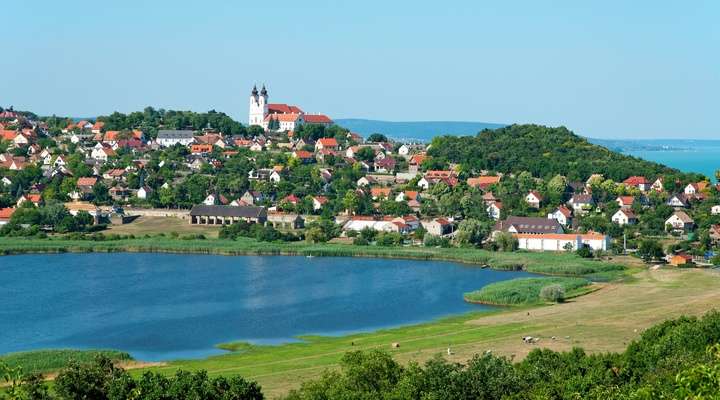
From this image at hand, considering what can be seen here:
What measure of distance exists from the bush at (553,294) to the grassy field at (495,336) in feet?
2.11

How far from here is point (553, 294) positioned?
3712cm

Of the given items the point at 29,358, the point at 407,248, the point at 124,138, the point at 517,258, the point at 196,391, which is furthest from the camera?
the point at 124,138

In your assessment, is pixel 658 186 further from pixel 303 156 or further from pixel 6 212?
pixel 6 212

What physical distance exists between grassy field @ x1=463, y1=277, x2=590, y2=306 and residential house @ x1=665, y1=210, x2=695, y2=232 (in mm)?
15003

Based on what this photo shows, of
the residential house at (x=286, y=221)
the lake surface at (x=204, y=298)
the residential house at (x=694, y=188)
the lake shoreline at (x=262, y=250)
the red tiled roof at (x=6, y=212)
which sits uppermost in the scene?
the residential house at (x=694, y=188)

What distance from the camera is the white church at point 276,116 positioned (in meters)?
91.4

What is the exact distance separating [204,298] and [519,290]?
34.3 feet

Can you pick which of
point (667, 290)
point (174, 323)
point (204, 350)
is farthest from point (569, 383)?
point (667, 290)

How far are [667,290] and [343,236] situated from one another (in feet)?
67.4

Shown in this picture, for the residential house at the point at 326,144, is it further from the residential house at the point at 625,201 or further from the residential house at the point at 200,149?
the residential house at the point at 625,201

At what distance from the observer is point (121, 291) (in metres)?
40.4

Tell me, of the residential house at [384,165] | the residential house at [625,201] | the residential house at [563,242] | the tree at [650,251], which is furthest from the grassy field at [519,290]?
the residential house at [384,165]

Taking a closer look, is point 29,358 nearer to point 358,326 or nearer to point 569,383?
point 358,326

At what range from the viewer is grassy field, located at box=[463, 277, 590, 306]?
37.6m
